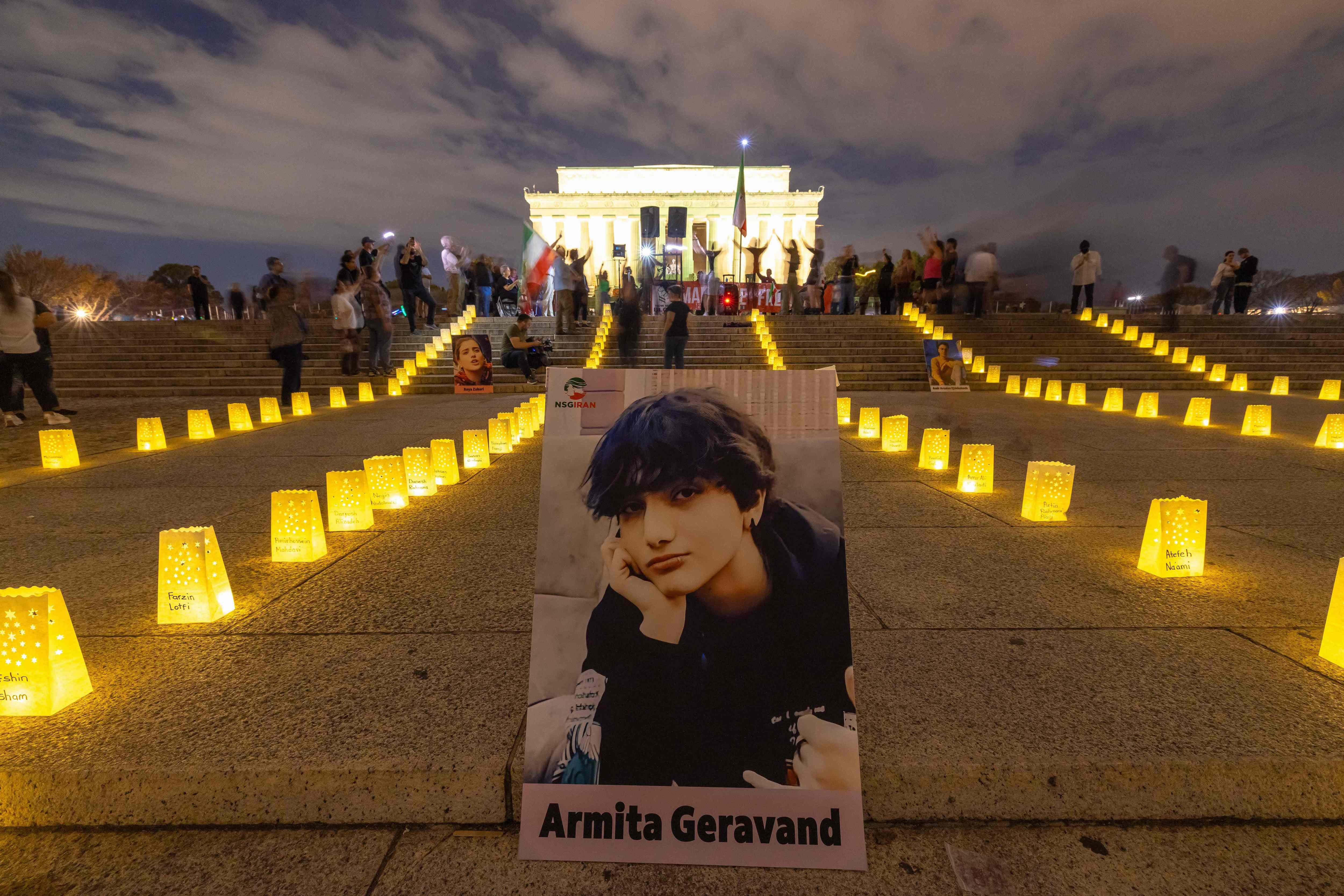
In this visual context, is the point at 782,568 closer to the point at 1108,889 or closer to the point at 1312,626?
the point at 1108,889

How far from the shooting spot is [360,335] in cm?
1538

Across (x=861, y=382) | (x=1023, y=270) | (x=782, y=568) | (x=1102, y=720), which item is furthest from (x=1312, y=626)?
(x=861, y=382)

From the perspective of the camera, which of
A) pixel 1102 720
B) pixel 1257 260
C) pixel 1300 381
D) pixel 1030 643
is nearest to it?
pixel 1102 720

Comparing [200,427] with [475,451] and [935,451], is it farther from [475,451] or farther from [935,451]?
[935,451]

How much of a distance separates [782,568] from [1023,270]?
9.63 meters

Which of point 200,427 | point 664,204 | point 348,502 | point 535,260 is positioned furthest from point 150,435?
point 664,204

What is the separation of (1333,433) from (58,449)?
1251cm

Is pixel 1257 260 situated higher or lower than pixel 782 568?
higher

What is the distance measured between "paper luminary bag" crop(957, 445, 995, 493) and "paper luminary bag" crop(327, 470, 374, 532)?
426 cm

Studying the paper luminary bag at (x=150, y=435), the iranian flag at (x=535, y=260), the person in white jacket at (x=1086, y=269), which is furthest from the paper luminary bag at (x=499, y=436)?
the person in white jacket at (x=1086, y=269)

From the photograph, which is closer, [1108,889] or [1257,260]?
[1108,889]

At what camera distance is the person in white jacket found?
15.8m

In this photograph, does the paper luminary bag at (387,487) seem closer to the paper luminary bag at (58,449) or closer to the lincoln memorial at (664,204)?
the paper luminary bag at (58,449)

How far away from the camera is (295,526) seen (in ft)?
11.0
